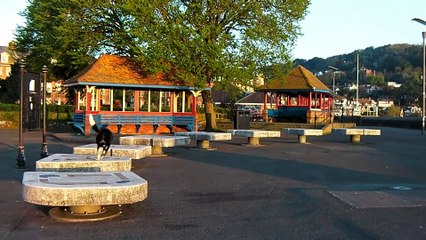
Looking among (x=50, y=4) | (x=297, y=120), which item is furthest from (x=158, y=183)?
(x=297, y=120)

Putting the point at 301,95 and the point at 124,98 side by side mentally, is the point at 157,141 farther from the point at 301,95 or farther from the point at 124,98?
the point at 301,95

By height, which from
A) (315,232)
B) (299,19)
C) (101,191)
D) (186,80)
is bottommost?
(315,232)

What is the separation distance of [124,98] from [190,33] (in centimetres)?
554

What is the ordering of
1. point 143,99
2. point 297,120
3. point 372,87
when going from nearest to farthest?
1. point 143,99
2. point 297,120
3. point 372,87

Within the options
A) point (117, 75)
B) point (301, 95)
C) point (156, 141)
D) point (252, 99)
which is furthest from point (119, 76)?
point (252, 99)

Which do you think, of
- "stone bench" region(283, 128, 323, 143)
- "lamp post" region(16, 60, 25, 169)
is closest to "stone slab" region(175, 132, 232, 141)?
"stone bench" region(283, 128, 323, 143)

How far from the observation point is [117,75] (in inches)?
1159

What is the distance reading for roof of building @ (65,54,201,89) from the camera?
92.9ft

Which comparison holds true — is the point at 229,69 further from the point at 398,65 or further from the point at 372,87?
the point at 398,65

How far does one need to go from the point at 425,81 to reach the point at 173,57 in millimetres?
17896

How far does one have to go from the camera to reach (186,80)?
96.6 ft

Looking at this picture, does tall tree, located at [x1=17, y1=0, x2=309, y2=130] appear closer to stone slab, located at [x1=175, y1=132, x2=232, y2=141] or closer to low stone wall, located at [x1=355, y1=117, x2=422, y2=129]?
stone slab, located at [x1=175, y1=132, x2=232, y2=141]

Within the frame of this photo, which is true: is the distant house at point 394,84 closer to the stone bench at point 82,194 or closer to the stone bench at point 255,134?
the stone bench at point 255,134

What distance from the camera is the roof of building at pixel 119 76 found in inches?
1115
